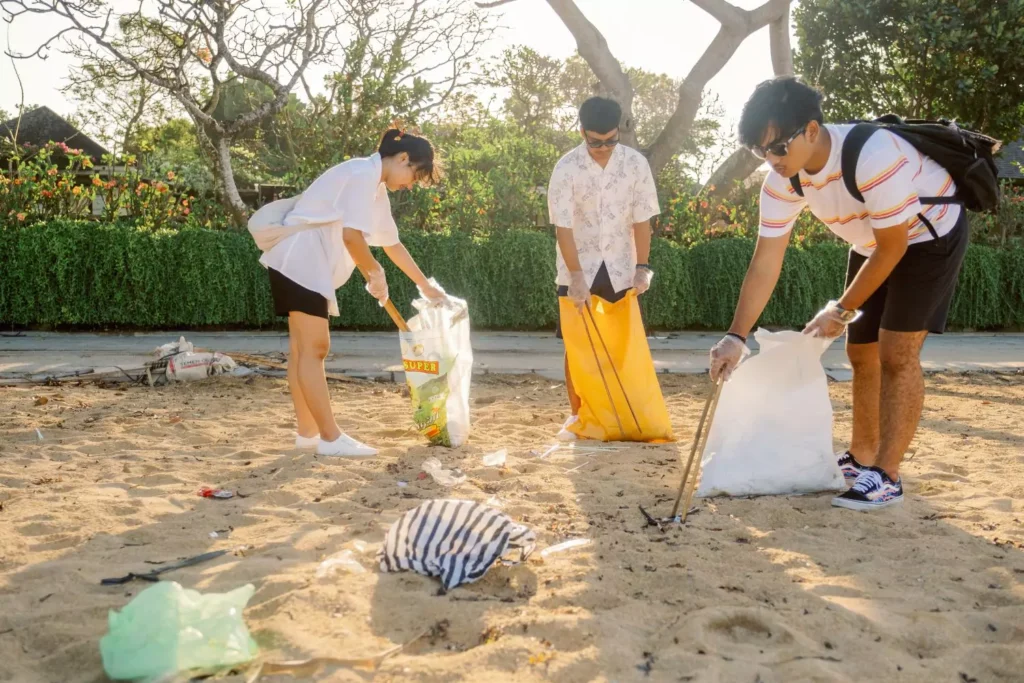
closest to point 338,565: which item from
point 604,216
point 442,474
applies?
point 442,474

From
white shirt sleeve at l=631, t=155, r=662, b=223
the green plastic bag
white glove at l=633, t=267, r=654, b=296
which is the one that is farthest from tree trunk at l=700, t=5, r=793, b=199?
the green plastic bag

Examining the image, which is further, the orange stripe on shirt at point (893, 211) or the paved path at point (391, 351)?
the paved path at point (391, 351)

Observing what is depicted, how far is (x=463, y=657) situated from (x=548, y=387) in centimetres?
461

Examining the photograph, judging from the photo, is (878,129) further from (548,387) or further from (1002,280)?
(1002,280)

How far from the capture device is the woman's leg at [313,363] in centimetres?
425

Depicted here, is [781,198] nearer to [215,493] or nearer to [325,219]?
[325,219]

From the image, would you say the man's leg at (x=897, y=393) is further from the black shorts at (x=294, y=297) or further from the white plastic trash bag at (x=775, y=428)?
the black shorts at (x=294, y=297)

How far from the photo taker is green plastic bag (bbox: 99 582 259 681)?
6.86ft

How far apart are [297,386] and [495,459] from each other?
1.00 m

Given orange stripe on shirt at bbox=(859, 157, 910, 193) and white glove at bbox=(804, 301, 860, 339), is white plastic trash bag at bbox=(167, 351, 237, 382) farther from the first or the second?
orange stripe on shirt at bbox=(859, 157, 910, 193)

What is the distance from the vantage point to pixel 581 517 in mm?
3449

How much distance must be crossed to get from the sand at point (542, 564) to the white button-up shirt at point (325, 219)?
33.4 inches

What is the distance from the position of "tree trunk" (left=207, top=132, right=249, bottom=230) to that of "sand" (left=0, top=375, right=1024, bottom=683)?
7.28 meters

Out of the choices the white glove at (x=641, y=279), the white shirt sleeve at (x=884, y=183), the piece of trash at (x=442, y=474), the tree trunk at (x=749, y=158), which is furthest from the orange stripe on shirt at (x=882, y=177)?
the tree trunk at (x=749, y=158)
